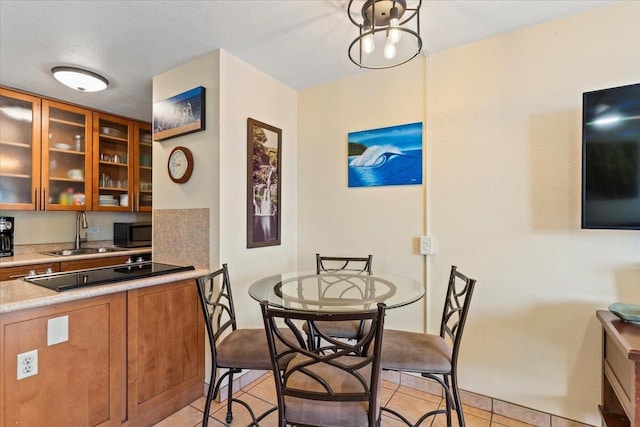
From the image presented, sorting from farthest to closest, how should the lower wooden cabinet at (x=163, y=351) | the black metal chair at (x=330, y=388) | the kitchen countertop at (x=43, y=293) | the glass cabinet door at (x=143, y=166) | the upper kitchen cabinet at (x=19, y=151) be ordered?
the glass cabinet door at (x=143, y=166) < the upper kitchen cabinet at (x=19, y=151) < the lower wooden cabinet at (x=163, y=351) < the kitchen countertop at (x=43, y=293) < the black metal chair at (x=330, y=388)

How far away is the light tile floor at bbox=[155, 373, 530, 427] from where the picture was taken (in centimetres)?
182

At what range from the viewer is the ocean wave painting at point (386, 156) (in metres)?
2.19

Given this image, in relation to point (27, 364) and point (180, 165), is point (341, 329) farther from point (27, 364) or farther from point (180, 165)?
point (180, 165)

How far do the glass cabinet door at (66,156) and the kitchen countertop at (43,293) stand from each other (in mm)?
1585

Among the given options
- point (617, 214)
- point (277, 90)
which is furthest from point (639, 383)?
point (277, 90)

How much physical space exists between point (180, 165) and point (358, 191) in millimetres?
1378

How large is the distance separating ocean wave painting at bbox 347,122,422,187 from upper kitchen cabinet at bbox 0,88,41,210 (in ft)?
9.34

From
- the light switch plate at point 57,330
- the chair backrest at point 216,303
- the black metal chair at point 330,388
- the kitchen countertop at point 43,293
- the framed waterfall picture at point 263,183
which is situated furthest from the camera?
the framed waterfall picture at point 263,183

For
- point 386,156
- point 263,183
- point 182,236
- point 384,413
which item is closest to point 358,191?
point 386,156

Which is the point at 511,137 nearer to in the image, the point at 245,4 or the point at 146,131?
the point at 245,4

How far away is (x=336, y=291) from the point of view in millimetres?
1774

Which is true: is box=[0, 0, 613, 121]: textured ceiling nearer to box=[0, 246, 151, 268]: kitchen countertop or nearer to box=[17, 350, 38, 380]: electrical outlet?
box=[0, 246, 151, 268]: kitchen countertop

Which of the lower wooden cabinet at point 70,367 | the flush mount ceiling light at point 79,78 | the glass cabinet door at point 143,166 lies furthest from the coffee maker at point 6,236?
the lower wooden cabinet at point 70,367

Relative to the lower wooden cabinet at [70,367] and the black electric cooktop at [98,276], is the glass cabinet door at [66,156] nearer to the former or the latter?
the black electric cooktop at [98,276]
